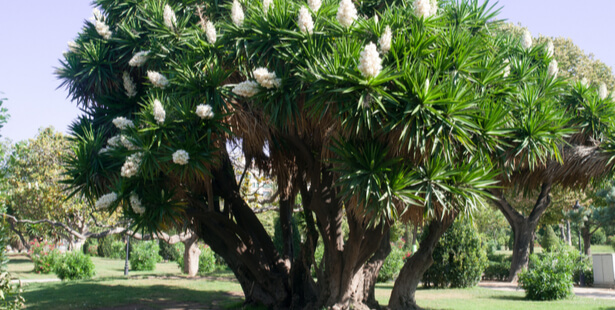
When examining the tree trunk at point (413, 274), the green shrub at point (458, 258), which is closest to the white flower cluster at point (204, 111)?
the tree trunk at point (413, 274)

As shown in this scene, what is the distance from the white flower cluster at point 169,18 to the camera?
8.91 metres

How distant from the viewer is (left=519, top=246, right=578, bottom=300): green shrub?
13.3 meters

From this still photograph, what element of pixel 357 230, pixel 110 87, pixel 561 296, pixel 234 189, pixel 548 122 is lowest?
pixel 561 296

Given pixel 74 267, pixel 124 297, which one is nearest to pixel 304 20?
pixel 124 297

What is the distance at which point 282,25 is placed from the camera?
787 cm

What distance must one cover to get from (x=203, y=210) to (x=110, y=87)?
10.4 ft

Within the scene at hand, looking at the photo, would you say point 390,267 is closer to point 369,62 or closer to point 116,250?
point 369,62

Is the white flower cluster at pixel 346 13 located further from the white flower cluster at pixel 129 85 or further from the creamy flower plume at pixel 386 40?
the white flower cluster at pixel 129 85

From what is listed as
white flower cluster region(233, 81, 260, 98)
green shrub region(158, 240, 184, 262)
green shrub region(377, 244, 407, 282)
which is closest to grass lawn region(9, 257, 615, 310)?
green shrub region(377, 244, 407, 282)

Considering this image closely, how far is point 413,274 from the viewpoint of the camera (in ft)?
36.6

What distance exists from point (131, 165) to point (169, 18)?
2822 mm

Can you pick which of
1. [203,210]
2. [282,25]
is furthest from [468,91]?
[203,210]

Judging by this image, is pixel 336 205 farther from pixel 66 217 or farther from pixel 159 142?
pixel 66 217

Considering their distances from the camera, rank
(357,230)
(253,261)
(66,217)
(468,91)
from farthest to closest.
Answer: (66,217)
(253,261)
(357,230)
(468,91)
